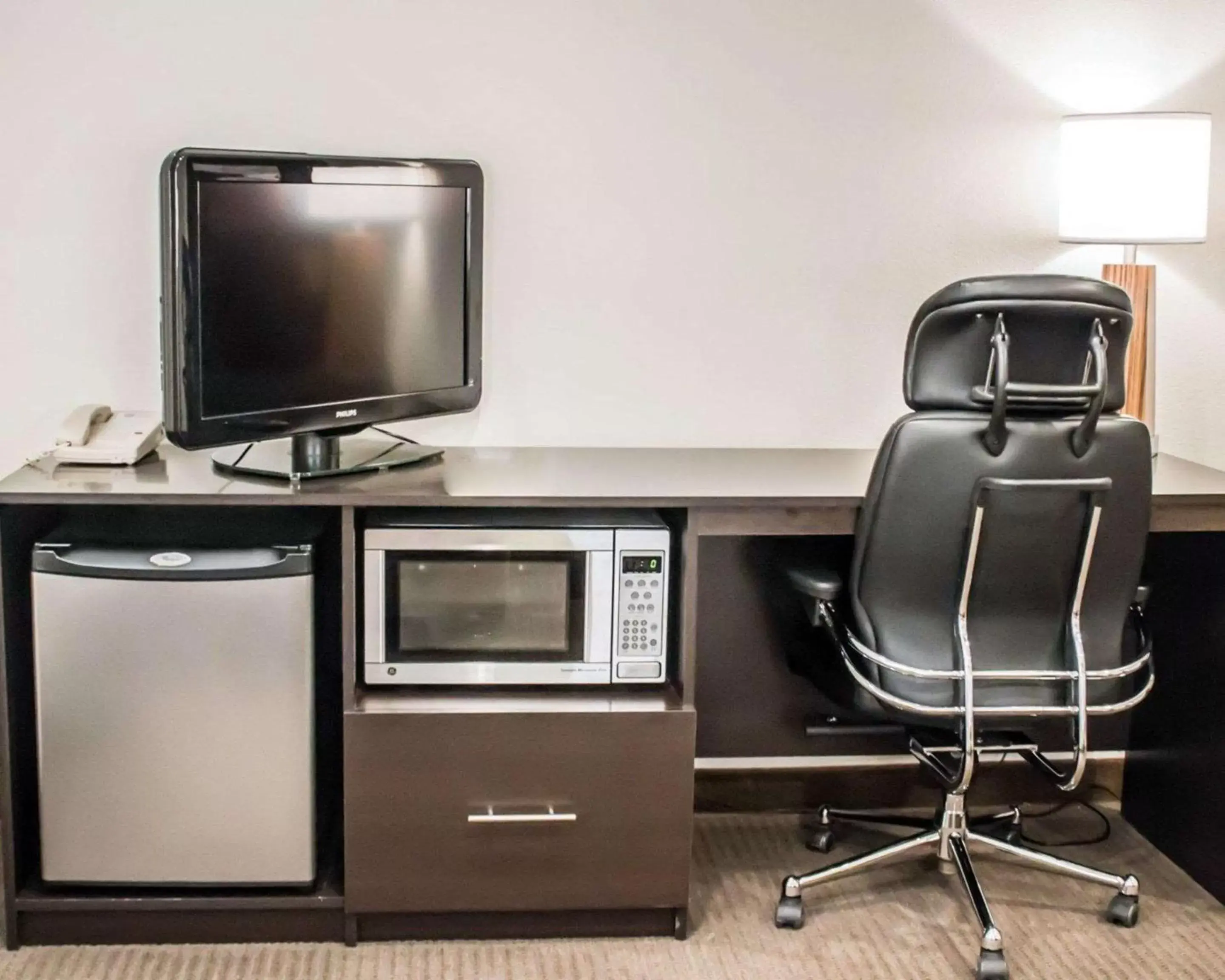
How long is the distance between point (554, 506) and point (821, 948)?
2.89 feet

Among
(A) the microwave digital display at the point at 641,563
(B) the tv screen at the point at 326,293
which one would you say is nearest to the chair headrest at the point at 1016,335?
(A) the microwave digital display at the point at 641,563

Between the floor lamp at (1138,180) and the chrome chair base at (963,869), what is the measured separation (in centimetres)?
82

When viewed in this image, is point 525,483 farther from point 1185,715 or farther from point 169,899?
point 1185,715

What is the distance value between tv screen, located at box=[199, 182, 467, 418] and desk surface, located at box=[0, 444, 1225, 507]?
6.2 inches

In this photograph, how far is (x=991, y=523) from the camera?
7.37ft

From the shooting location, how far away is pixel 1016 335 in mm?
2188

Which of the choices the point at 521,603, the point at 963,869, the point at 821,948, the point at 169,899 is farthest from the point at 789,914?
the point at 169,899

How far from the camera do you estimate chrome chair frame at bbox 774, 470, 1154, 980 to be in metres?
2.27

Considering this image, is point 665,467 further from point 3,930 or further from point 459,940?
point 3,930

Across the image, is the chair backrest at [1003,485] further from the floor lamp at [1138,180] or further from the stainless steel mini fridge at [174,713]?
the stainless steel mini fridge at [174,713]

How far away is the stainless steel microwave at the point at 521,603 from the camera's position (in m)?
2.40

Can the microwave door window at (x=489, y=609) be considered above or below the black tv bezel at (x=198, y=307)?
below

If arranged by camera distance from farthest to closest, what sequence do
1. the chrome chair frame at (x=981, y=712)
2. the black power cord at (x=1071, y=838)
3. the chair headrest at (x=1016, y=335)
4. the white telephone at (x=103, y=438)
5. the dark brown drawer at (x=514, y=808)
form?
the black power cord at (x=1071, y=838) → the white telephone at (x=103, y=438) → the dark brown drawer at (x=514, y=808) → the chrome chair frame at (x=981, y=712) → the chair headrest at (x=1016, y=335)

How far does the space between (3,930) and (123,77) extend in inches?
60.7
